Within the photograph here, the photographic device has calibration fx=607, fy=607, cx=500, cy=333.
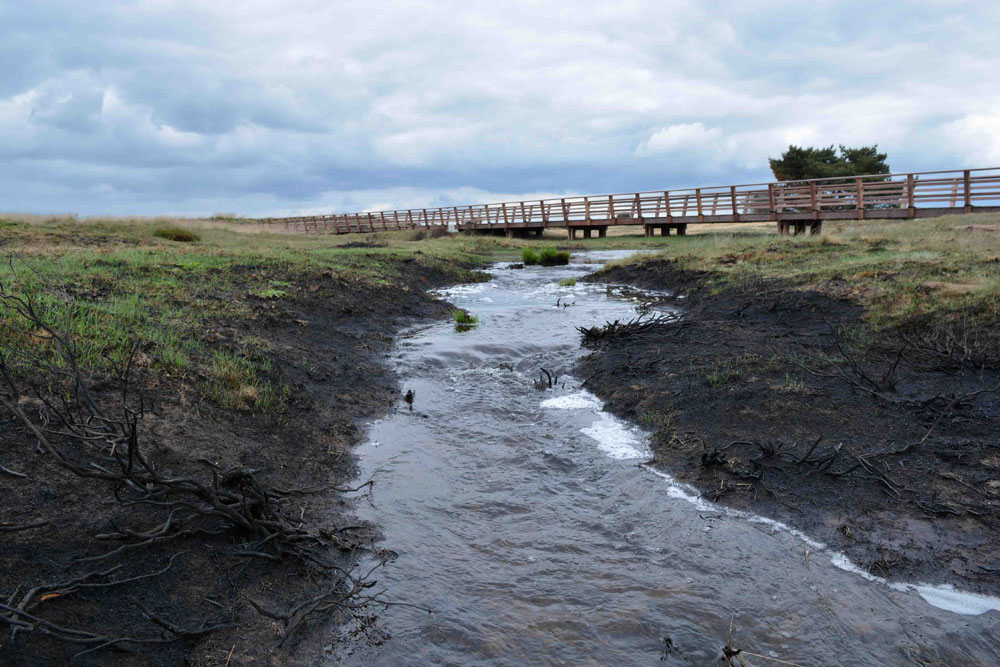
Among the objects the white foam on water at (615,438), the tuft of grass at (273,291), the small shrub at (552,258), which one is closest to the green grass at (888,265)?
the white foam on water at (615,438)

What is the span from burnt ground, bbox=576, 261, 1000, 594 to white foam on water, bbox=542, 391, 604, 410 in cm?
23

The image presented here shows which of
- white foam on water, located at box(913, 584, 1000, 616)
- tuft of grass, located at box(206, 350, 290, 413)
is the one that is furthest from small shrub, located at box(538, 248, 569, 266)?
white foam on water, located at box(913, 584, 1000, 616)

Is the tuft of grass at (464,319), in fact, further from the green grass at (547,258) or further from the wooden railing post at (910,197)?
the wooden railing post at (910,197)

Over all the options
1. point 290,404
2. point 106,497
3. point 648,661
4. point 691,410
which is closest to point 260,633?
point 106,497

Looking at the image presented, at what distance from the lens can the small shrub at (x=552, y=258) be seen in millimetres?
24734

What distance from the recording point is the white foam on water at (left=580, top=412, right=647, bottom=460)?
19.7 feet

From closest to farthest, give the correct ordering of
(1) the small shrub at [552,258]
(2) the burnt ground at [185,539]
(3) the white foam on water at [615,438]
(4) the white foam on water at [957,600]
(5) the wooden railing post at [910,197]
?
(2) the burnt ground at [185,539], (4) the white foam on water at [957,600], (3) the white foam on water at [615,438], (5) the wooden railing post at [910,197], (1) the small shrub at [552,258]

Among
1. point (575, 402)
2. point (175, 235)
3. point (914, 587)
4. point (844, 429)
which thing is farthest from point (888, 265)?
point (175, 235)

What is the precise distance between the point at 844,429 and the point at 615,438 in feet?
7.00

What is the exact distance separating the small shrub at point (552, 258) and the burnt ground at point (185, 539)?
59.6 ft

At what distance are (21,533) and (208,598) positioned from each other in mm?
1115

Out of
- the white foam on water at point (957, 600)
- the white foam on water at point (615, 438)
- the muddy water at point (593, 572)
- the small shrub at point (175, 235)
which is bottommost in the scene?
the white foam on water at point (957, 600)

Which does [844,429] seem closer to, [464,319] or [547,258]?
[464,319]

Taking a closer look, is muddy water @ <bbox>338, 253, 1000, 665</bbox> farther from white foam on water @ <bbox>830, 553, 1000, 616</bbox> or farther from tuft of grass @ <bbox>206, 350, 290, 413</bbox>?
tuft of grass @ <bbox>206, 350, 290, 413</bbox>
